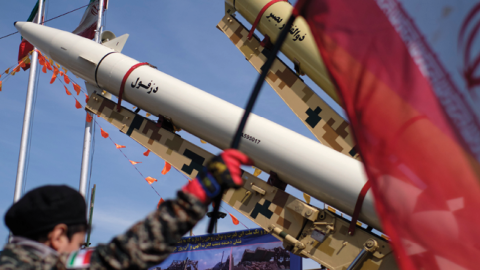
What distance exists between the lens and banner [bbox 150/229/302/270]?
6.71 m

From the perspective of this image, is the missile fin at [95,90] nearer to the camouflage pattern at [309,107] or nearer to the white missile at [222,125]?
the white missile at [222,125]

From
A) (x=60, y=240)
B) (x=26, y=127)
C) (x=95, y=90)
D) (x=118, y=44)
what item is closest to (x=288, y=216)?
(x=95, y=90)

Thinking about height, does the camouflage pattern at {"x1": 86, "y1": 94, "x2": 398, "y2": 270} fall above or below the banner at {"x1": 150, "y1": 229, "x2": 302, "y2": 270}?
above

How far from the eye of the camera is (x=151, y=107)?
16.5ft

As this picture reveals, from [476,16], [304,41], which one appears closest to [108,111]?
[304,41]

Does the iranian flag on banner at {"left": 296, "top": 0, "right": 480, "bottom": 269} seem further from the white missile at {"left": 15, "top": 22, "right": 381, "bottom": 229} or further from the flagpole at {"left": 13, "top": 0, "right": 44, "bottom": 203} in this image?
the flagpole at {"left": 13, "top": 0, "right": 44, "bottom": 203}

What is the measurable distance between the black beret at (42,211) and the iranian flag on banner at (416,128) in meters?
0.89

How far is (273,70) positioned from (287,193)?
2.62 meters

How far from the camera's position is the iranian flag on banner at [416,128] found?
102 cm

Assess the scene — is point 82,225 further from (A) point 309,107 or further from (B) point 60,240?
(A) point 309,107

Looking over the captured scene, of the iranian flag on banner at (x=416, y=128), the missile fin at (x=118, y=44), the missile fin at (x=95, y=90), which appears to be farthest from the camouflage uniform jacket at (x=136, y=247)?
the missile fin at (x=118, y=44)

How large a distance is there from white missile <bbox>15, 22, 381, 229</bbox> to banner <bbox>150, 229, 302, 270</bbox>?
8.78 feet

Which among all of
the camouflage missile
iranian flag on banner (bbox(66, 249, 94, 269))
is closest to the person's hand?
iranian flag on banner (bbox(66, 249, 94, 269))

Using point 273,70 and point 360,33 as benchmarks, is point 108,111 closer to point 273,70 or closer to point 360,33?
point 273,70
